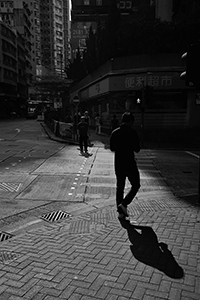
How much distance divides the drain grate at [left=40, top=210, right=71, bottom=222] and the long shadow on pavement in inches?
45.9

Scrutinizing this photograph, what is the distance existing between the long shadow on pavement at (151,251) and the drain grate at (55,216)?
3.83ft

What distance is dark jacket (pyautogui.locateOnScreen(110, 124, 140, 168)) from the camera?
4871mm

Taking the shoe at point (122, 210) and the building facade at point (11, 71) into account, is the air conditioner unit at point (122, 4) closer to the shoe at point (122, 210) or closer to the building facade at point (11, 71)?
the building facade at point (11, 71)

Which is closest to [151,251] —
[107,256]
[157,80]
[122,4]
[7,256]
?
[107,256]

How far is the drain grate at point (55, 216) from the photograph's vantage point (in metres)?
5.08

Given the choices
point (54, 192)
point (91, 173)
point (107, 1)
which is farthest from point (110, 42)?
point (107, 1)

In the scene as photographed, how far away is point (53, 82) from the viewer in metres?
33.7

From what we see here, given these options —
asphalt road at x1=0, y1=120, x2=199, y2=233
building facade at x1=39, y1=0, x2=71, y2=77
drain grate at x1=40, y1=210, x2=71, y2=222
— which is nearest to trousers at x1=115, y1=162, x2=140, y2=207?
drain grate at x1=40, y1=210, x2=71, y2=222

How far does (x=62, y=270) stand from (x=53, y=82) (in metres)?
32.1

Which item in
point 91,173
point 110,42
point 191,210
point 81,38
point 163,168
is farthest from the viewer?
point 81,38

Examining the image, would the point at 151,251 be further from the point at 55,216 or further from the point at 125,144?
the point at 55,216

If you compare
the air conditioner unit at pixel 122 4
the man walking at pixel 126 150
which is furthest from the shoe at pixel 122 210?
the air conditioner unit at pixel 122 4

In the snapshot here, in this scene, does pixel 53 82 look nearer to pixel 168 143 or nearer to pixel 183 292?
pixel 168 143

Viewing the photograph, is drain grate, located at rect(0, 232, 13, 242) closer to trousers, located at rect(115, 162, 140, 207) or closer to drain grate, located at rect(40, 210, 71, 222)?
drain grate, located at rect(40, 210, 71, 222)
